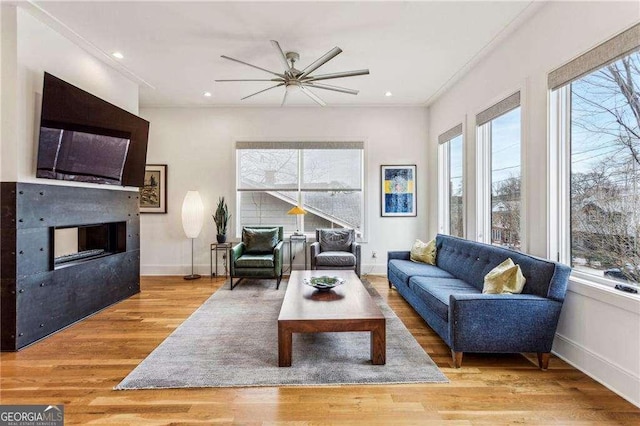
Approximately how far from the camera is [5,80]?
273 cm

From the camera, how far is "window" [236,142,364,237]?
574 cm

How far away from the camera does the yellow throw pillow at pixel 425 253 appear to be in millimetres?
4348

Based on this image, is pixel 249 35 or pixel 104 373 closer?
pixel 104 373

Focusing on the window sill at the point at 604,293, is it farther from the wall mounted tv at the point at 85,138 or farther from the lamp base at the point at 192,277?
the lamp base at the point at 192,277

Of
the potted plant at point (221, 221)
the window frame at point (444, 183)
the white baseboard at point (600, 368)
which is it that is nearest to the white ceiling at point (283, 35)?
the window frame at point (444, 183)

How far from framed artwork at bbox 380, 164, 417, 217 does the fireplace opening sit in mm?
4223

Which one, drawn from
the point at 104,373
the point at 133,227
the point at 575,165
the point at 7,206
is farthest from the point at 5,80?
the point at 575,165

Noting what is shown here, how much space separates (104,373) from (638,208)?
4.04 metres

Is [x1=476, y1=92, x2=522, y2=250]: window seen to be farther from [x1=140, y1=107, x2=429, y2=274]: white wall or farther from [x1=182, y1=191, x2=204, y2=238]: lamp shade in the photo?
[x1=182, y1=191, x2=204, y2=238]: lamp shade

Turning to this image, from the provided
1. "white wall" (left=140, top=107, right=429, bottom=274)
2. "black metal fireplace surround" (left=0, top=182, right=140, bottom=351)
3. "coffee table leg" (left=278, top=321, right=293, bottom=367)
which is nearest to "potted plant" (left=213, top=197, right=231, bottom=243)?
"white wall" (left=140, top=107, right=429, bottom=274)

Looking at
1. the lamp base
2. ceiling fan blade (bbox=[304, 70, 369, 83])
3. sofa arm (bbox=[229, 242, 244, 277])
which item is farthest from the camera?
the lamp base

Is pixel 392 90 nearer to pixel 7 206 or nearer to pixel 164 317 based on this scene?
pixel 164 317

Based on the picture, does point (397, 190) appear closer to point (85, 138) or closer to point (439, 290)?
point (439, 290)

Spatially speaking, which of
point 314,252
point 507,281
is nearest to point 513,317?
point 507,281
